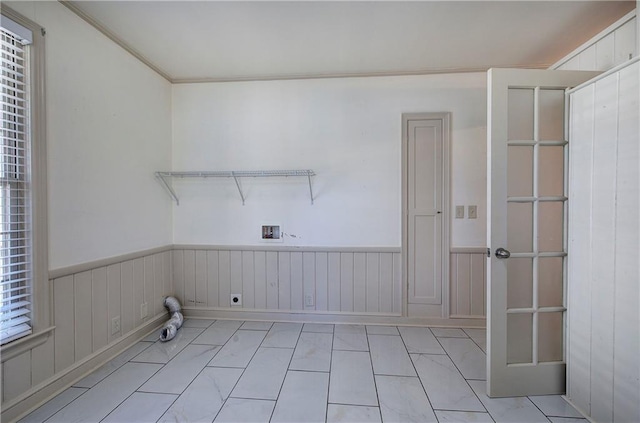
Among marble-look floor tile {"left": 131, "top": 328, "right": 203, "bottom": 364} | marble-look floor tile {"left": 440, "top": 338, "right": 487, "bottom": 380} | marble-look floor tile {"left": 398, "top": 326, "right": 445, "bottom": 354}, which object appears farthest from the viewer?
marble-look floor tile {"left": 398, "top": 326, "right": 445, "bottom": 354}

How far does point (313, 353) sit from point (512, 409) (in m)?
1.24

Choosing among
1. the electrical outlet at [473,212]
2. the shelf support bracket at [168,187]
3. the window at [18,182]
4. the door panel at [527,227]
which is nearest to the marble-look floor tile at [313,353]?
the door panel at [527,227]

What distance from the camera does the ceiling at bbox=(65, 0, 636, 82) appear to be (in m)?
1.61

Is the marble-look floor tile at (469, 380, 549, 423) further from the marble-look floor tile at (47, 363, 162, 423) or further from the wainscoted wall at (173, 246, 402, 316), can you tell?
the marble-look floor tile at (47, 363, 162, 423)

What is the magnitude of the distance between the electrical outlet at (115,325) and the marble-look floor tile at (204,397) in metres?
0.79

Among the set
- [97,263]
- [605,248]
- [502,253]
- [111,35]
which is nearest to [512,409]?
[502,253]

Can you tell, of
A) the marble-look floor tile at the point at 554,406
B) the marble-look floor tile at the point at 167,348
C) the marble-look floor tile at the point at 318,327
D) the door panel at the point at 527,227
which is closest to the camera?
the marble-look floor tile at the point at 554,406

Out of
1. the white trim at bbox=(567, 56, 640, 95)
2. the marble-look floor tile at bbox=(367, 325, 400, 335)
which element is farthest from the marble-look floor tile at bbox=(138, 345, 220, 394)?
the white trim at bbox=(567, 56, 640, 95)

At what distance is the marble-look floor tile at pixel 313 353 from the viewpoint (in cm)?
180

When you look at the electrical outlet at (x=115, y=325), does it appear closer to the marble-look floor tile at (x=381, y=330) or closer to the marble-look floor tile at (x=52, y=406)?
the marble-look floor tile at (x=52, y=406)

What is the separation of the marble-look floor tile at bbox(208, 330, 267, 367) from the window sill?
0.93m

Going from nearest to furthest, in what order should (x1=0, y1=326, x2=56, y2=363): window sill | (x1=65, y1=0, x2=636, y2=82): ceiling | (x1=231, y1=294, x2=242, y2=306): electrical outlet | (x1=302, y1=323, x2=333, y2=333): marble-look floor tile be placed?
(x1=0, y1=326, x2=56, y2=363): window sill
(x1=65, y1=0, x2=636, y2=82): ceiling
(x1=302, y1=323, x2=333, y2=333): marble-look floor tile
(x1=231, y1=294, x2=242, y2=306): electrical outlet

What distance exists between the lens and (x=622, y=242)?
4.00ft

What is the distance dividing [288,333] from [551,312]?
1.87 m
